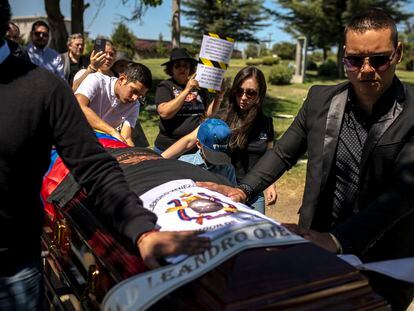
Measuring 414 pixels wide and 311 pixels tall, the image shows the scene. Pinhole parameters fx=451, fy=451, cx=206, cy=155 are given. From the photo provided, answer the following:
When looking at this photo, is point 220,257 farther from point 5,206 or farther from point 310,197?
point 310,197

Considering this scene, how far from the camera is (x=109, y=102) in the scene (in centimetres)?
390

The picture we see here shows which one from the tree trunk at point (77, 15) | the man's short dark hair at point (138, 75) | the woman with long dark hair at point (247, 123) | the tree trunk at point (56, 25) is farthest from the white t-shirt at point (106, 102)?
the tree trunk at point (77, 15)

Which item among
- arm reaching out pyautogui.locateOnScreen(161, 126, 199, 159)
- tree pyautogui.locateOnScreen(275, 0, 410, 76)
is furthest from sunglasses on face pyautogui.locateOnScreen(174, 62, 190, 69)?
tree pyautogui.locateOnScreen(275, 0, 410, 76)

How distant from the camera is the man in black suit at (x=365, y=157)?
1.86m

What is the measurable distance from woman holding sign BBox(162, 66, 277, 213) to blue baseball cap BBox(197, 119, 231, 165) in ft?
1.62

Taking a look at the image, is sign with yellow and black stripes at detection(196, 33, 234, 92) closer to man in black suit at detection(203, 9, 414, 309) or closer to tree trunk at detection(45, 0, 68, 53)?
man in black suit at detection(203, 9, 414, 309)

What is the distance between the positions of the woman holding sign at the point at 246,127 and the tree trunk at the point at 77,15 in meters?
8.62

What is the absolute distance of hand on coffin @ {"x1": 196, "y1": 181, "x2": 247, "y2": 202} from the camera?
2159 millimetres

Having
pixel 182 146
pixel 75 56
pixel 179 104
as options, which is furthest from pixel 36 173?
pixel 75 56

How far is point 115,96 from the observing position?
390 cm

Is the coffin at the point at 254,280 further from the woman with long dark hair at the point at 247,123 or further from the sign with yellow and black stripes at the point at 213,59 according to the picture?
the sign with yellow and black stripes at the point at 213,59

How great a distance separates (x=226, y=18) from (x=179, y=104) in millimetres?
37484

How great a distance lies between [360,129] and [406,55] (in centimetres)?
3901

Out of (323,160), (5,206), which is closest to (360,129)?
(323,160)
